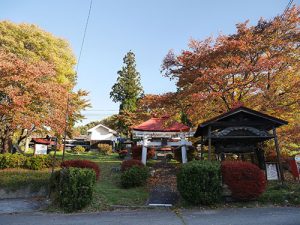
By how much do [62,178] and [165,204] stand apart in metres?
4.20

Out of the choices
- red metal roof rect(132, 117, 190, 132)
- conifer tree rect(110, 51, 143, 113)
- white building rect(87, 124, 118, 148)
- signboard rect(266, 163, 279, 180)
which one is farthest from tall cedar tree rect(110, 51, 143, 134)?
signboard rect(266, 163, 279, 180)

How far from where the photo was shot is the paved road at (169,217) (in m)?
7.69

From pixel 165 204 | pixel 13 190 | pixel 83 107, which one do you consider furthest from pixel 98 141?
pixel 165 204

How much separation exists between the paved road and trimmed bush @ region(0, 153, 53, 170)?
31.2 ft

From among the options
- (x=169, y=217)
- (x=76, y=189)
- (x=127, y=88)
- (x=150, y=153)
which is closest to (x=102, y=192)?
(x=76, y=189)

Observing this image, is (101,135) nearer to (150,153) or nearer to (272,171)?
(150,153)

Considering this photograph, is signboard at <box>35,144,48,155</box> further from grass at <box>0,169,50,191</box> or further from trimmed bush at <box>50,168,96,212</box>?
trimmed bush at <box>50,168,96,212</box>

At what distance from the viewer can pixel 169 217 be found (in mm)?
8477

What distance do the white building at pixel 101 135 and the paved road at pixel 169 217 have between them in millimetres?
45410

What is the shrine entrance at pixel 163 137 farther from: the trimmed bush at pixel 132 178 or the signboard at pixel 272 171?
the signboard at pixel 272 171

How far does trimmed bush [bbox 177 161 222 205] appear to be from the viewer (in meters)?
9.55

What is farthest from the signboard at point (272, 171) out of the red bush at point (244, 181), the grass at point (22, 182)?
the grass at point (22, 182)

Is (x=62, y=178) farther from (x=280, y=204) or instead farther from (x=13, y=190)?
(x=280, y=204)

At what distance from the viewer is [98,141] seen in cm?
5444
